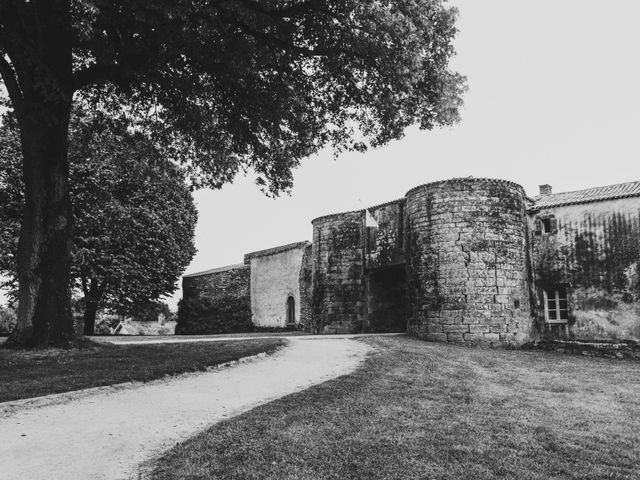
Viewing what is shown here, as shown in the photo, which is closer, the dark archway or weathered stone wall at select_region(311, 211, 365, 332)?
the dark archway

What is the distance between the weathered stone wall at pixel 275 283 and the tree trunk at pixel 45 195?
1701 cm

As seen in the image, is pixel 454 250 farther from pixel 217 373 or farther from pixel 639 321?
pixel 217 373

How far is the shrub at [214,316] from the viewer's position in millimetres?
29875

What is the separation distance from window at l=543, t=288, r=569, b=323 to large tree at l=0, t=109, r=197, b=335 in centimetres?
1363

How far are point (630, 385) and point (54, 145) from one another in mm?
12724

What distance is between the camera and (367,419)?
6.27 m

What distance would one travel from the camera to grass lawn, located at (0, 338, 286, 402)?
24.1 feet

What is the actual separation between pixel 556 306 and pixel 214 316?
717 inches

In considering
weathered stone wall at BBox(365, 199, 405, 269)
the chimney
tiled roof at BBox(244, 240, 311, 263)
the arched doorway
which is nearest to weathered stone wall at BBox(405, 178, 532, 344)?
weathered stone wall at BBox(365, 199, 405, 269)

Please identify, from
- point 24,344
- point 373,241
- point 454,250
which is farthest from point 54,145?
point 373,241

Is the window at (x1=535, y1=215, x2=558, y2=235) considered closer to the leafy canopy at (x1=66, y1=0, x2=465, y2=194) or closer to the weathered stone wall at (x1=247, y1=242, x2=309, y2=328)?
the leafy canopy at (x1=66, y1=0, x2=465, y2=194)

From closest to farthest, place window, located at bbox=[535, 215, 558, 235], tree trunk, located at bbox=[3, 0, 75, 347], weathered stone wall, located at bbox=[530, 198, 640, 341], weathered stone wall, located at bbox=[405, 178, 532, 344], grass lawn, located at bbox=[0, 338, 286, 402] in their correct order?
grass lawn, located at bbox=[0, 338, 286, 402] < tree trunk, located at bbox=[3, 0, 75, 347] < weathered stone wall, located at bbox=[405, 178, 532, 344] < weathered stone wall, located at bbox=[530, 198, 640, 341] < window, located at bbox=[535, 215, 558, 235]

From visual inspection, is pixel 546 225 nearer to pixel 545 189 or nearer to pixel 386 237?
pixel 545 189

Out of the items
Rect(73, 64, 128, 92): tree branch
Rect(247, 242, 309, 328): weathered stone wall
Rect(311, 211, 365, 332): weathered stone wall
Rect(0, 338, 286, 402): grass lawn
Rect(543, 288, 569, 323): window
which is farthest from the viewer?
Rect(247, 242, 309, 328): weathered stone wall
